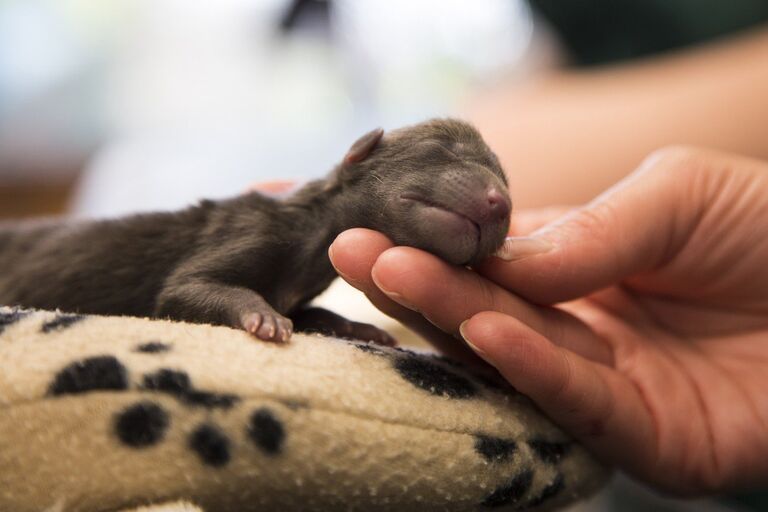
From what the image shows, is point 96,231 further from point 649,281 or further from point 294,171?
point 294,171

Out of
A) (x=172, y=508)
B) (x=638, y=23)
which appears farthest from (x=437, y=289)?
(x=638, y=23)

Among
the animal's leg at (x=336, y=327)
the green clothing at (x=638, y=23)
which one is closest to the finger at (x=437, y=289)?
the animal's leg at (x=336, y=327)

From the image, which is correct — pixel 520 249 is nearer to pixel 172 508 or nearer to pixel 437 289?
pixel 437 289

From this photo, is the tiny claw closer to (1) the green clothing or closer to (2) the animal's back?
(2) the animal's back

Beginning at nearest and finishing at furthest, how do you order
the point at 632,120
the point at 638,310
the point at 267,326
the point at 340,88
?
the point at 267,326 < the point at 638,310 < the point at 632,120 < the point at 340,88

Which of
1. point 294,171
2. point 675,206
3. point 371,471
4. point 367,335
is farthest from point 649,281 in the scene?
point 294,171

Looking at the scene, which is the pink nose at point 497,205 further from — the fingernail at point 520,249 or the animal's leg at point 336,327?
the animal's leg at point 336,327

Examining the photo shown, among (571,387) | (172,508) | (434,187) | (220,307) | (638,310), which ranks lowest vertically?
(638,310)

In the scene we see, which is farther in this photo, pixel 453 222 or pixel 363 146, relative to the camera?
pixel 363 146
